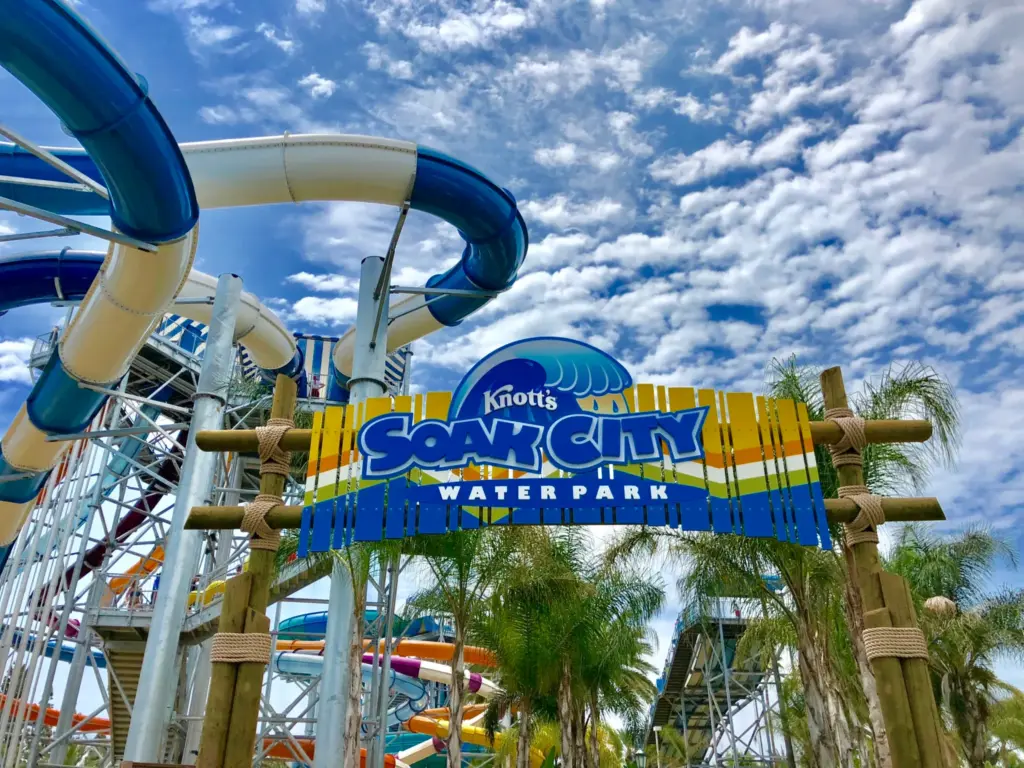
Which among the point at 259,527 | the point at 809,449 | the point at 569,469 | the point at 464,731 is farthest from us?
the point at 464,731

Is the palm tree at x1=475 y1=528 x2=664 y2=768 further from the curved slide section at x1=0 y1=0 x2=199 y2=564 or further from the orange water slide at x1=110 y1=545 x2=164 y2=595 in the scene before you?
the orange water slide at x1=110 y1=545 x2=164 y2=595

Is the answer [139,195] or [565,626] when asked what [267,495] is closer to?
[139,195]

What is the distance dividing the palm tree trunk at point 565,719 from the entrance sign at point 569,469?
12286mm

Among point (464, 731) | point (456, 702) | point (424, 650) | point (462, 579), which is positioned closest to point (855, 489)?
point (462, 579)

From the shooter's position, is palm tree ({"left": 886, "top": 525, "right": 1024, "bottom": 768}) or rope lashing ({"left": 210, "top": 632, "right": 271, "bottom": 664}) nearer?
rope lashing ({"left": 210, "top": 632, "right": 271, "bottom": 664})

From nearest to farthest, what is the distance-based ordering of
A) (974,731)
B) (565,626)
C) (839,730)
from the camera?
(839,730), (565,626), (974,731)

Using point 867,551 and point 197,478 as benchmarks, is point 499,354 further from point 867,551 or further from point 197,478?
point 197,478

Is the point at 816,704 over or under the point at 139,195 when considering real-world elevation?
under

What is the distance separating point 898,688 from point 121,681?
54.8ft

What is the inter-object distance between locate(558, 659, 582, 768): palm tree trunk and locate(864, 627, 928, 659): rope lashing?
41.8 ft

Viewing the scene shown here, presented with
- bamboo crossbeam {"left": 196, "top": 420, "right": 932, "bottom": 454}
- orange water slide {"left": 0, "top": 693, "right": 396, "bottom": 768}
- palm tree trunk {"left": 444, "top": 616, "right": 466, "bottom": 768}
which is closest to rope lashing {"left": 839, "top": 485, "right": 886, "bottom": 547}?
bamboo crossbeam {"left": 196, "top": 420, "right": 932, "bottom": 454}

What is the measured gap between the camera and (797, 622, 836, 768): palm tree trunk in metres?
10.2

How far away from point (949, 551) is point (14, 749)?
1930 cm

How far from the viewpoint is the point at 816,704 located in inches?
400
